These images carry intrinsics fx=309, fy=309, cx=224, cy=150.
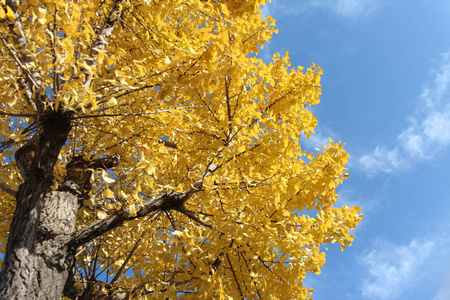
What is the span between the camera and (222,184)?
3172 millimetres

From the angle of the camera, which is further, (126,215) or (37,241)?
(126,215)

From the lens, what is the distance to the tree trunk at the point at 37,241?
2.39 metres

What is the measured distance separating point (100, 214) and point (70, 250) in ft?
1.38

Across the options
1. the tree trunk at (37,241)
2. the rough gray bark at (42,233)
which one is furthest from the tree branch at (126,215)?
the tree trunk at (37,241)

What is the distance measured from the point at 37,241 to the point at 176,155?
4.68 ft

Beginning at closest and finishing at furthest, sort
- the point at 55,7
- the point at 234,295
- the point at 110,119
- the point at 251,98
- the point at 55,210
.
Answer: the point at 55,7 → the point at 234,295 → the point at 55,210 → the point at 251,98 → the point at 110,119

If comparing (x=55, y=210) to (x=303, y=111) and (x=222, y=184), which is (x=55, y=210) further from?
(x=303, y=111)

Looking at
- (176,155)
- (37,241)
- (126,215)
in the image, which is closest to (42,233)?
(37,241)

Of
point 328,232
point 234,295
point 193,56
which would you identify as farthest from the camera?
point 328,232

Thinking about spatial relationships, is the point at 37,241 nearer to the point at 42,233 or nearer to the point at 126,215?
the point at 42,233

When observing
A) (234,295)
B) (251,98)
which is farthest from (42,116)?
(234,295)

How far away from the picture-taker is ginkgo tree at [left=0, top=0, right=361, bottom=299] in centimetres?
219

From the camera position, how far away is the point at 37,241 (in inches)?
107

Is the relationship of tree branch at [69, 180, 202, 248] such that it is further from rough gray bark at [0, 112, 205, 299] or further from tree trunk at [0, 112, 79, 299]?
tree trunk at [0, 112, 79, 299]
